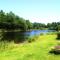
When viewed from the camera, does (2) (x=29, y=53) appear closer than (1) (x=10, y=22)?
Yes

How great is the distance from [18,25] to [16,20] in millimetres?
4229

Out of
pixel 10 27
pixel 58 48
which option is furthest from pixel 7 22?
pixel 58 48

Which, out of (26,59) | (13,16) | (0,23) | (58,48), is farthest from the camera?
(13,16)

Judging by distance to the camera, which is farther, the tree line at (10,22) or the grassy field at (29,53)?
the tree line at (10,22)

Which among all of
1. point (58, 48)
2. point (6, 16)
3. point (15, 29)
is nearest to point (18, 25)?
point (15, 29)

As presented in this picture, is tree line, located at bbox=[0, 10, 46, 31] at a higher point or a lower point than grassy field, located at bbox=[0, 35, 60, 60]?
higher

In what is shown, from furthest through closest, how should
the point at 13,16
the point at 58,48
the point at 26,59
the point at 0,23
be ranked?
the point at 13,16 → the point at 0,23 → the point at 58,48 → the point at 26,59

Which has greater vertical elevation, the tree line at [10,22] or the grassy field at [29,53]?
the tree line at [10,22]

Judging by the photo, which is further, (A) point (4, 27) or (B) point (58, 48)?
(A) point (4, 27)

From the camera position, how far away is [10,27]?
121938 mm

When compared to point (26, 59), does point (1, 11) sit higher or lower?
higher

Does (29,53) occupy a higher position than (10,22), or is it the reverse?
(10,22)

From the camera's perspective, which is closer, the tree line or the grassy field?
the grassy field

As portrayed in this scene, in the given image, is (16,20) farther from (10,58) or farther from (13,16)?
(10,58)
